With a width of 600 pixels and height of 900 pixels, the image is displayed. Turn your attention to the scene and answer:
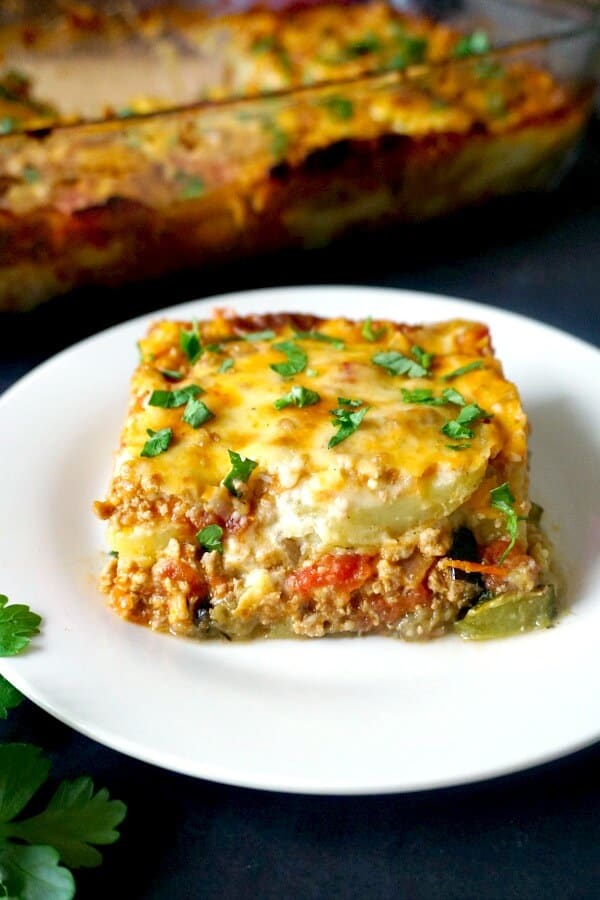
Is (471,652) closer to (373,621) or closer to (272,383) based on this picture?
(373,621)

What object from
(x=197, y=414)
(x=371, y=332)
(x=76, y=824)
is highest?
(x=371, y=332)

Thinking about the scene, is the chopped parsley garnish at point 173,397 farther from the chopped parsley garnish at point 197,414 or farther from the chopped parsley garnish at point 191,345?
the chopped parsley garnish at point 191,345

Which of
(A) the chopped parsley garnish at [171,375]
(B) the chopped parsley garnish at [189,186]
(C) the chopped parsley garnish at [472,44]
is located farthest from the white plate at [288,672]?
(C) the chopped parsley garnish at [472,44]

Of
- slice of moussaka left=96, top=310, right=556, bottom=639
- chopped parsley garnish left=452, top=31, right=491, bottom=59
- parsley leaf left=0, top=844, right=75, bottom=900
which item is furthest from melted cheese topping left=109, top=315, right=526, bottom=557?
chopped parsley garnish left=452, top=31, right=491, bottom=59

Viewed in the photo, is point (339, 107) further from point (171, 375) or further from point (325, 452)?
point (325, 452)

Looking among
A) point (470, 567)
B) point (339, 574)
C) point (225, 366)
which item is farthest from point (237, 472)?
point (470, 567)

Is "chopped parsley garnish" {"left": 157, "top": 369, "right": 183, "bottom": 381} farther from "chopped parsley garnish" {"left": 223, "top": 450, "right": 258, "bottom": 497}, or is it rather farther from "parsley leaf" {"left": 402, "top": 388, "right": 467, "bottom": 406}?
"parsley leaf" {"left": 402, "top": 388, "right": 467, "bottom": 406}
